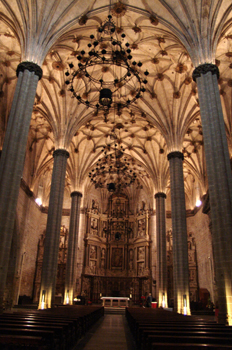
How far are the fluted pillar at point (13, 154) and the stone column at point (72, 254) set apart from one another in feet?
45.1

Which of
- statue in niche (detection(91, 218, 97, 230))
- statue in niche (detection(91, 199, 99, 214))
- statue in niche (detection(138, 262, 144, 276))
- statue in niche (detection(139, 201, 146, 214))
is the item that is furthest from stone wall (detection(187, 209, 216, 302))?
statue in niche (detection(91, 199, 99, 214))

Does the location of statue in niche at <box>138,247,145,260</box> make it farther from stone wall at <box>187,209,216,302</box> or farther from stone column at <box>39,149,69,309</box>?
stone column at <box>39,149,69,309</box>

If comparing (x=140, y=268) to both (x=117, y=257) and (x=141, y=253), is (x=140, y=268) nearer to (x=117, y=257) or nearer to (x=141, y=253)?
(x=141, y=253)

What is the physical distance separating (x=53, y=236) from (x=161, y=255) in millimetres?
10755

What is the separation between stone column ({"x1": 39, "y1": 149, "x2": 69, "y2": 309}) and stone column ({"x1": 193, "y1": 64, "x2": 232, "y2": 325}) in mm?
9658

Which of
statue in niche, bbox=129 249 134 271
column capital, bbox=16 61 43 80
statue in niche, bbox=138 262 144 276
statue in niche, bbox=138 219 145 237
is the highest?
column capital, bbox=16 61 43 80

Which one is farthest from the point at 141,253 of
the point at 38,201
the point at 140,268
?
the point at 38,201

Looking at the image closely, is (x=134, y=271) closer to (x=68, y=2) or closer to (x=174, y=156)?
(x=174, y=156)

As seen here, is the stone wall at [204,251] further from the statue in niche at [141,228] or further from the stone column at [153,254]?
the statue in niche at [141,228]

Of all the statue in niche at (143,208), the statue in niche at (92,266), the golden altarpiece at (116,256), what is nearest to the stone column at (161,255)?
the golden altarpiece at (116,256)

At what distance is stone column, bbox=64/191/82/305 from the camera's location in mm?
22281

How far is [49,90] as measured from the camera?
19438 mm

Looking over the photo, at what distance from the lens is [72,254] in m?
23.7

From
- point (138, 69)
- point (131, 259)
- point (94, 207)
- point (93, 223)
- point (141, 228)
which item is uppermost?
point (138, 69)
